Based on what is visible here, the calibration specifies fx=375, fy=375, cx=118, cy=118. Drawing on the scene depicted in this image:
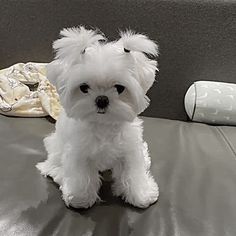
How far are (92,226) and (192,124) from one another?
31.3 inches

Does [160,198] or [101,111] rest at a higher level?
[101,111]

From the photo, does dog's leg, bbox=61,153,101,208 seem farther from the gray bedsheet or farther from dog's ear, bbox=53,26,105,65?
dog's ear, bbox=53,26,105,65

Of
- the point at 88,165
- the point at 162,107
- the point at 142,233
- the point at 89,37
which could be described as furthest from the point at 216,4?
the point at 142,233

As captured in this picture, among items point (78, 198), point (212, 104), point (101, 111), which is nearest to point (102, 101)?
point (101, 111)

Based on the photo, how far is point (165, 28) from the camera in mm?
1693

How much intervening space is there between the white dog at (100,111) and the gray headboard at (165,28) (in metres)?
0.67

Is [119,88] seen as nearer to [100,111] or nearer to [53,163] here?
[100,111]

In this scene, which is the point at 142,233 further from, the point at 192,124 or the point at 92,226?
the point at 192,124

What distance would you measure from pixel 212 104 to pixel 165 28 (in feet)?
1.33

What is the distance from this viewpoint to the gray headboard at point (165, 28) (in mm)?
1679

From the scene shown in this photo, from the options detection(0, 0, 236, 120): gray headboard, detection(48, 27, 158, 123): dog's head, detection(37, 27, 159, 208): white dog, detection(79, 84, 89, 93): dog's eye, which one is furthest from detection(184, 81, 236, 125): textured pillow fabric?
detection(79, 84, 89, 93): dog's eye

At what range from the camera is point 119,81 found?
3.09 feet

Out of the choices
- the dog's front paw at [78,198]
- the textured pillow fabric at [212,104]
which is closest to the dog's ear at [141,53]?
the dog's front paw at [78,198]

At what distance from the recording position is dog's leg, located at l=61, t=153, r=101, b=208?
1024mm
